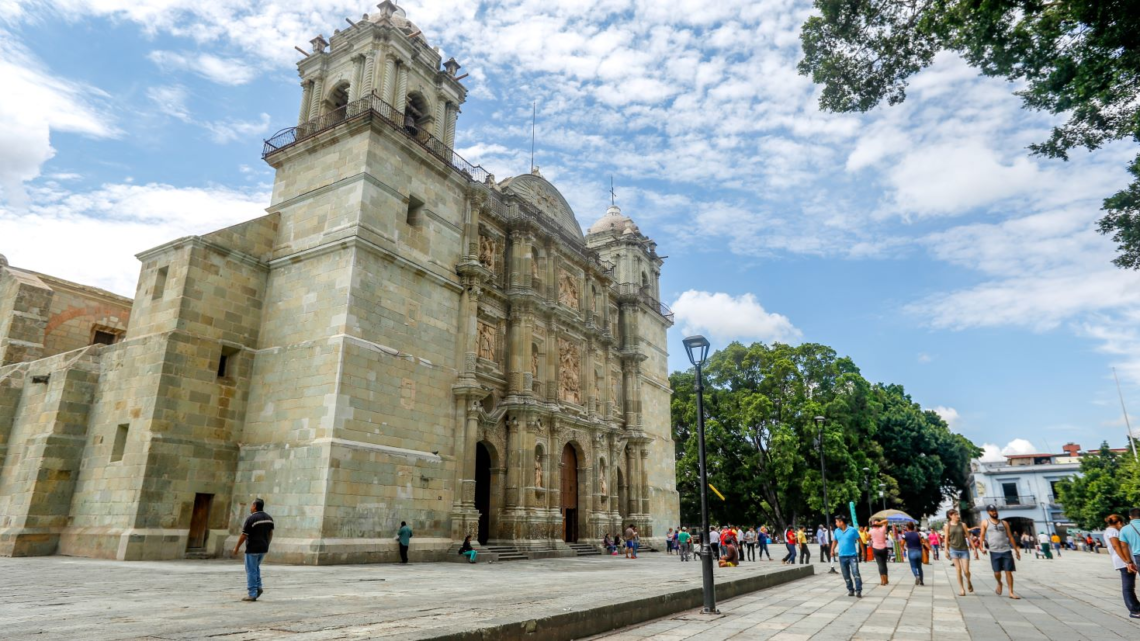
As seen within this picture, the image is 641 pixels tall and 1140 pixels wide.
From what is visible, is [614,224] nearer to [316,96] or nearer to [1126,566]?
[316,96]

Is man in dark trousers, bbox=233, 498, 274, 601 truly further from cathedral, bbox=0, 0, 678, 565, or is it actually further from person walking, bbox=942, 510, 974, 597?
person walking, bbox=942, 510, 974, 597

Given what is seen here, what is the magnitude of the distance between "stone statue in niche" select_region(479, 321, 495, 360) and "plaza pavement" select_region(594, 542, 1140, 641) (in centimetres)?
1375

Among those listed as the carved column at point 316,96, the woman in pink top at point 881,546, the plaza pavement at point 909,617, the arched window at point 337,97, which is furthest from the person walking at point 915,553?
the carved column at point 316,96

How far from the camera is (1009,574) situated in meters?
11.0

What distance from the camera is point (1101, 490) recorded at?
40.6 m

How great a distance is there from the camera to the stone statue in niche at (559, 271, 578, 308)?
29375 millimetres

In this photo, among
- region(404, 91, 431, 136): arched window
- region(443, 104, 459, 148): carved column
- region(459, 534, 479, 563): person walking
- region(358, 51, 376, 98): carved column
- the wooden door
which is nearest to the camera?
the wooden door

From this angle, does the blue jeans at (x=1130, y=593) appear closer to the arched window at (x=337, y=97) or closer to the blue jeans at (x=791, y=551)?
the blue jeans at (x=791, y=551)

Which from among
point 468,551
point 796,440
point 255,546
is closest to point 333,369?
point 468,551

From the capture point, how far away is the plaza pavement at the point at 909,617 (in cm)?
742

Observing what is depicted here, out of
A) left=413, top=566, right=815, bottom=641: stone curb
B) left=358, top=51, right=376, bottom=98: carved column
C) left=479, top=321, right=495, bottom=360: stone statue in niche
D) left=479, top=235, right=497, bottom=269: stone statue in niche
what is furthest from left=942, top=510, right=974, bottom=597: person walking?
left=358, top=51, right=376, bottom=98: carved column

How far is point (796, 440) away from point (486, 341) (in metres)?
20.1

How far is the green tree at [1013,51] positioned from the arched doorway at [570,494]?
18768 millimetres

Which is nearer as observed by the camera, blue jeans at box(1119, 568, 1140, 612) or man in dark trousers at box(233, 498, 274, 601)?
man in dark trousers at box(233, 498, 274, 601)
